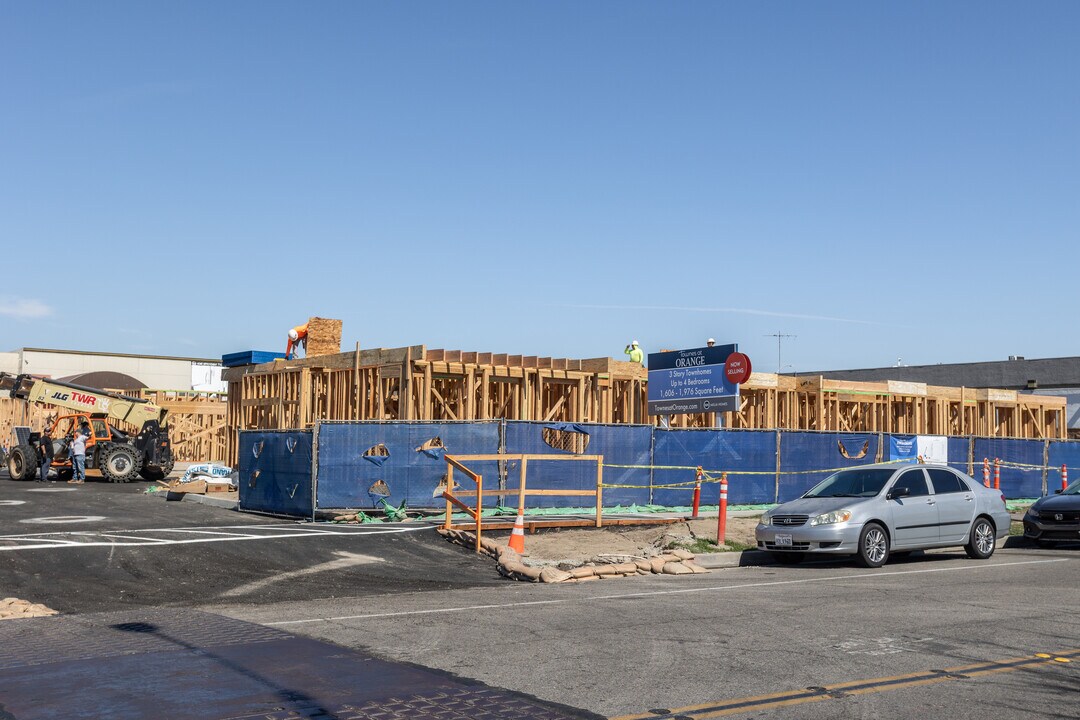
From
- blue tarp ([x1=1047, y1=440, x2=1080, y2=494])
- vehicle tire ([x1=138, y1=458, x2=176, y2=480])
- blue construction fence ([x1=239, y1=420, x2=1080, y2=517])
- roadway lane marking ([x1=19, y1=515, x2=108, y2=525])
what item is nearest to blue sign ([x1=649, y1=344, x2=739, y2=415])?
blue construction fence ([x1=239, y1=420, x2=1080, y2=517])

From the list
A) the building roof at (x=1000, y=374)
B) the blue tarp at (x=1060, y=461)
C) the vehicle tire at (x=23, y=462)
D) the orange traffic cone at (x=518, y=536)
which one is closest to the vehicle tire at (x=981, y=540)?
the orange traffic cone at (x=518, y=536)

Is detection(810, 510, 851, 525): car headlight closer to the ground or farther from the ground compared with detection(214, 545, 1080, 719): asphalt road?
farther from the ground

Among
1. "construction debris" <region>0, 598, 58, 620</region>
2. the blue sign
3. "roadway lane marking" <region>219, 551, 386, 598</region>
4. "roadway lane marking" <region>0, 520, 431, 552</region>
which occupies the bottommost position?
"roadway lane marking" <region>219, 551, 386, 598</region>

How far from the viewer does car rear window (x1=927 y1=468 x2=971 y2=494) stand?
53.2 feet

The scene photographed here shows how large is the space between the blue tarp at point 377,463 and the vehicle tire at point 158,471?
16.4 m

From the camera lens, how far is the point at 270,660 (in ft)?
25.6

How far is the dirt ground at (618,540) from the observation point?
16.1 metres

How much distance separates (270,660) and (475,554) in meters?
8.00

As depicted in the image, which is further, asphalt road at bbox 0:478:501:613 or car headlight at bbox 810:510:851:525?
car headlight at bbox 810:510:851:525

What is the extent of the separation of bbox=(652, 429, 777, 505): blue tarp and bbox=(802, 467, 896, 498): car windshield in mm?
5700

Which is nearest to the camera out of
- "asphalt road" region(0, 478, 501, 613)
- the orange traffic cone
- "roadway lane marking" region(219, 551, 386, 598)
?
"asphalt road" region(0, 478, 501, 613)

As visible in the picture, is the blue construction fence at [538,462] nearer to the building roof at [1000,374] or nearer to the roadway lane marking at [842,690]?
the roadway lane marking at [842,690]

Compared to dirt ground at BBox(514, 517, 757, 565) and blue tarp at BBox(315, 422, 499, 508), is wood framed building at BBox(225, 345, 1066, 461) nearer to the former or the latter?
blue tarp at BBox(315, 422, 499, 508)

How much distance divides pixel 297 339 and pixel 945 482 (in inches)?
813
